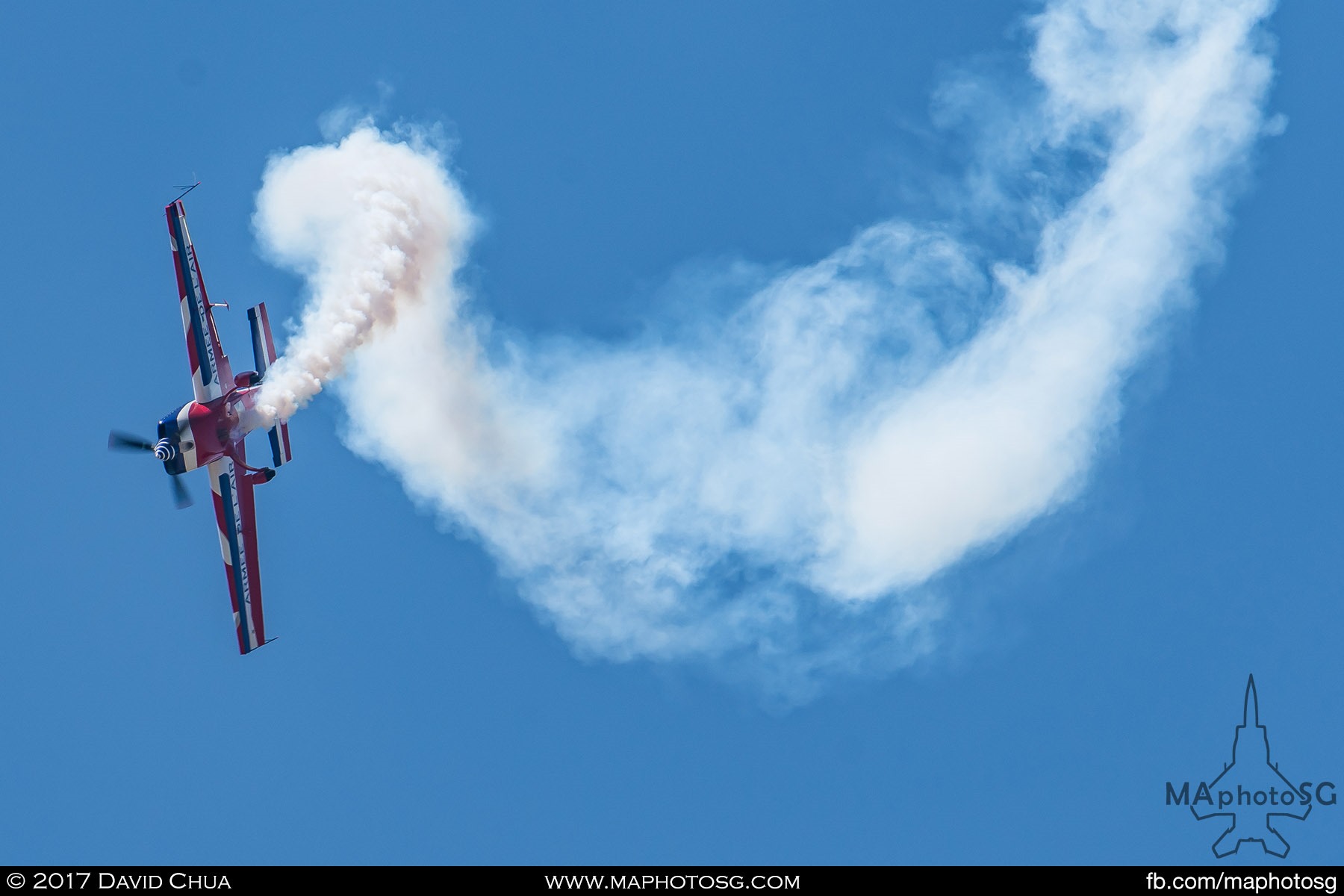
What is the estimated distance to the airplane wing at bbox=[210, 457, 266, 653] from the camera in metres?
41.0

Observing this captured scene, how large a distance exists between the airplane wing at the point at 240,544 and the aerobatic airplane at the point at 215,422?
1.2 inches

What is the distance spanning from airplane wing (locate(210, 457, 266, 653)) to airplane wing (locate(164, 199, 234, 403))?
2520 millimetres

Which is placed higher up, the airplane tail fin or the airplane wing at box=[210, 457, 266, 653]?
the airplane tail fin

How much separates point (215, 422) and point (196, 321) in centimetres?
297

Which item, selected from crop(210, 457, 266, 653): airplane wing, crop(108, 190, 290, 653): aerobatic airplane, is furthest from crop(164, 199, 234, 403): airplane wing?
crop(210, 457, 266, 653): airplane wing

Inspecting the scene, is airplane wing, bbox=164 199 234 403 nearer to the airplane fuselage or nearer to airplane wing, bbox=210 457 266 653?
the airplane fuselage

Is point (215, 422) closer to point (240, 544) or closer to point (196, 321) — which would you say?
point (196, 321)

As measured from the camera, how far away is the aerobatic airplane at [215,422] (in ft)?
125

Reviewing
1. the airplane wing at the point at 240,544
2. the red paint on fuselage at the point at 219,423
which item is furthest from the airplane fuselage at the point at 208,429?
the airplane wing at the point at 240,544

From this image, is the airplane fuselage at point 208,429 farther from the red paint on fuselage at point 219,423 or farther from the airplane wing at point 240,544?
the airplane wing at point 240,544
